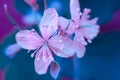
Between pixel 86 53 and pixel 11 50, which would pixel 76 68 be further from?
pixel 11 50

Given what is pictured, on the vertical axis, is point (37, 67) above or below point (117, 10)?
below

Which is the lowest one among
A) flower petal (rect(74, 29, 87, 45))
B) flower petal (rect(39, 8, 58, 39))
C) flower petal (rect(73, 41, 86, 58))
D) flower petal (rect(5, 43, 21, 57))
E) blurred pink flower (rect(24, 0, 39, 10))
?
flower petal (rect(5, 43, 21, 57))

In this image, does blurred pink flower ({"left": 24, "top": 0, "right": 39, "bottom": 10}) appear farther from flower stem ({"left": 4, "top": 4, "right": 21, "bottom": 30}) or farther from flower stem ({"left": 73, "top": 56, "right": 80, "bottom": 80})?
flower stem ({"left": 73, "top": 56, "right": 80, "bottom": 80})

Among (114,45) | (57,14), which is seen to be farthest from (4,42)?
(114,45)

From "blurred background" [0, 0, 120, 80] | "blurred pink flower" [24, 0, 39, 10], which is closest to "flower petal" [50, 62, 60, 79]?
"blurred background" [0, 0, 120, 80]

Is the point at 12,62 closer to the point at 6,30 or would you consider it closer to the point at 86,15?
the point at 6,30

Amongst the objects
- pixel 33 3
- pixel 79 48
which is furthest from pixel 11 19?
pixel 79 48
